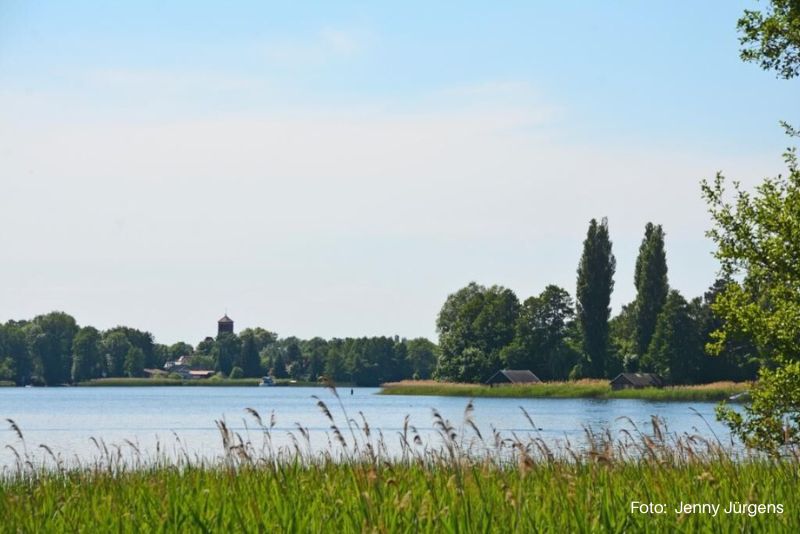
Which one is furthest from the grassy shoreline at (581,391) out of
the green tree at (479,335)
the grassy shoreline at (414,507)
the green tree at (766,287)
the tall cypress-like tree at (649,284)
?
the grassy shoreline at (414,507)

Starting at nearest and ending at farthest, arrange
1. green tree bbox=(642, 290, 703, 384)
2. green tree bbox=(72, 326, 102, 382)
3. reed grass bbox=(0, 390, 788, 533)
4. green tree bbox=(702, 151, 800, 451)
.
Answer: reed grass bbox=(0, 390, 788, 533)
green tree bbox=(702, 151, 800, 451)
green tree bbox=(642, 290, 703, 384)
green tree bbox=(72, 326, 102, 382)

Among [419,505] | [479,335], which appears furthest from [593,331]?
[419,505]

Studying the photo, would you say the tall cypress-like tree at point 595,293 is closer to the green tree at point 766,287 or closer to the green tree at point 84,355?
the green tree at point 766,287

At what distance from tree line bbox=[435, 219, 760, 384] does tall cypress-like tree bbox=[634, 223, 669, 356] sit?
92 mm

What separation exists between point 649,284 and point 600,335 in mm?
6792

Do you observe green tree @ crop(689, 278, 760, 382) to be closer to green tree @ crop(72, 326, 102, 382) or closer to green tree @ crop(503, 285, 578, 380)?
green tree @ crop(503, 285, 578, 380)

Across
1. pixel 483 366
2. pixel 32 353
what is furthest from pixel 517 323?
pixel 32 353

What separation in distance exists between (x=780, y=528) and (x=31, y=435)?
44.3 meters

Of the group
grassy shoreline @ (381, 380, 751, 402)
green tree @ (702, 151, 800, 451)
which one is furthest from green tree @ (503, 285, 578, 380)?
green tree @ (702, 151, 800, 451)

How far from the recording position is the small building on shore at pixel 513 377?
105562 mm

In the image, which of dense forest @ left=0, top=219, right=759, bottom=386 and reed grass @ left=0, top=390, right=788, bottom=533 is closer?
reed grass @ left=0, top=390, right=788, bottom=533

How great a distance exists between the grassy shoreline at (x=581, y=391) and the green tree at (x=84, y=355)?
9796 centimetres

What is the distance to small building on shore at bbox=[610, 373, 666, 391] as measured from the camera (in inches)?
3644

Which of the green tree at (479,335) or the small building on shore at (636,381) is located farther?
the green tree at (479,335)
